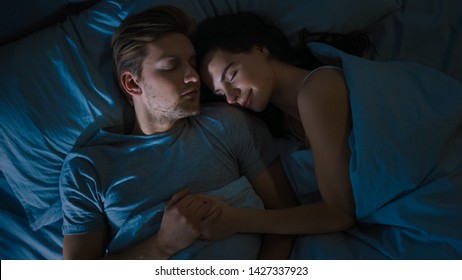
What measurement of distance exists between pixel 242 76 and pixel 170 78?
0.53 ft

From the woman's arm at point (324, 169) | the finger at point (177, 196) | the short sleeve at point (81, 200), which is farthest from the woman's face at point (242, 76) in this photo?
the short sleeve at point (81, 200)

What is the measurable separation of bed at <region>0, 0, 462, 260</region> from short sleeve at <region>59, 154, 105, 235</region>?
3.4 inches

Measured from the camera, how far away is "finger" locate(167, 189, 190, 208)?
0.97 meters

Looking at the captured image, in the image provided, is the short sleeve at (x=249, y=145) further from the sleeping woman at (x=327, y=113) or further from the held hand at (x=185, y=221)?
the held hand at (x=185, y=221)

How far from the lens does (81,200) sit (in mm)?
1018

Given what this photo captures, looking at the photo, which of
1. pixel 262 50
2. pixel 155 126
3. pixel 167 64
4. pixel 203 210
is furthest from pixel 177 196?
pixel 262 50

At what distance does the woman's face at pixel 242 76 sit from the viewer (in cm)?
101

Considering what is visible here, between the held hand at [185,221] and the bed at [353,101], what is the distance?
9cm

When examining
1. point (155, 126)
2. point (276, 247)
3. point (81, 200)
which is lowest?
point (276, 247)

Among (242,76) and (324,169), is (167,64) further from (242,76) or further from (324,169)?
(324,169)

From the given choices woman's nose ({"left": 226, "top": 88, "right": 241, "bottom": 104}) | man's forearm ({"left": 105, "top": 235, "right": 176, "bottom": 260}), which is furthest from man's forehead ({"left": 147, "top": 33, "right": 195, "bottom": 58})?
man's forearm ({"left": 105, "top": 235, "right": 176, "bottom": 260})

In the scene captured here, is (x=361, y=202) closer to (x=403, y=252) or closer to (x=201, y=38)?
(x=403, y=252)

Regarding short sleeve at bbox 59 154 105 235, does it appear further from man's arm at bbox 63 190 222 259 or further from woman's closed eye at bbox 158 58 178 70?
woman's closed eye at bbox 158 58 178 70

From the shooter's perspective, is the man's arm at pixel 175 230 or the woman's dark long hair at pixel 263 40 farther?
the woman's dark long hair at pixel 263 40
